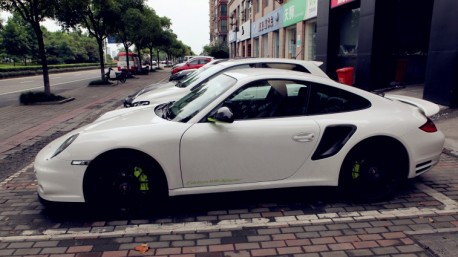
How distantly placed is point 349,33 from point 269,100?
13360 millimetres

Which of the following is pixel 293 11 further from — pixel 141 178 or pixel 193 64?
pixel 141 178

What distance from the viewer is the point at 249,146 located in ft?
11.8

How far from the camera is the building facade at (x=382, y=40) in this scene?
360 inches

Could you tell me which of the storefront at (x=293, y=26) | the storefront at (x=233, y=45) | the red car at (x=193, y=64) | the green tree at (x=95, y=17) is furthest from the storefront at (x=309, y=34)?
the storefront at (x=233, y=45)

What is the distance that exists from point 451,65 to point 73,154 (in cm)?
899

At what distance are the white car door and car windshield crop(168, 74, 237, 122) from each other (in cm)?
19

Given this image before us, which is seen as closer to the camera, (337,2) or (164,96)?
(164,96)

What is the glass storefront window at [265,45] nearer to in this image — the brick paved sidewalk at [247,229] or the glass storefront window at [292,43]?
the glass storefront window at [292,43]

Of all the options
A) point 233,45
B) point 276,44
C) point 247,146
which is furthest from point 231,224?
point 233,45

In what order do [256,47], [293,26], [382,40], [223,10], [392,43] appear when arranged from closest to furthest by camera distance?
1. [382,40]
2. [392,43]
3. [293,26]
4. [256,47]
5. [223,10]

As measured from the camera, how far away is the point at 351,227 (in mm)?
3445

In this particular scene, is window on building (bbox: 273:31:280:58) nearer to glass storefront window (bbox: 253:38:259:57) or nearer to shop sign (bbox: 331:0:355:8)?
glass storefront window (bbox: 253:38:259:57)

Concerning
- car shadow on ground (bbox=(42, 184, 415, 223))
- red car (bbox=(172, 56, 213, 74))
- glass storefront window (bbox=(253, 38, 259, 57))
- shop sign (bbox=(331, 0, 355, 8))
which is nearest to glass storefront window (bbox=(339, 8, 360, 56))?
shop sign (bbox=(331, 0, 355, 8))

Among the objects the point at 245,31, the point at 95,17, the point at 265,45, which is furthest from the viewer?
the point at 245,31
